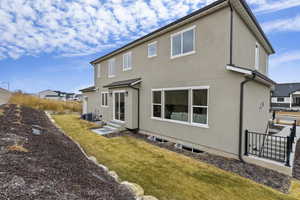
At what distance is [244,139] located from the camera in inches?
227

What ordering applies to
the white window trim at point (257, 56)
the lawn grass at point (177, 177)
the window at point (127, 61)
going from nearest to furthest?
the lawn grass at point (177, 177), the white window trim at point (257, 56), the window at point (127, 61)

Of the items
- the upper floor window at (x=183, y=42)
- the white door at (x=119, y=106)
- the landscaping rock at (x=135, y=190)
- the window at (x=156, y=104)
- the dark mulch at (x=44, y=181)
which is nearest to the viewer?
the dark mulch at (x=44, y=181)

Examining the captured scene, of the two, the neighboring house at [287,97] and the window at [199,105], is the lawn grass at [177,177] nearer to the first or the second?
the window at [199,105]

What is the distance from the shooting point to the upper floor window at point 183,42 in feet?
23.4

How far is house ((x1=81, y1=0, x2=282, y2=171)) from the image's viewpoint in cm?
589

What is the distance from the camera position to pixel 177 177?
4590 millimetres

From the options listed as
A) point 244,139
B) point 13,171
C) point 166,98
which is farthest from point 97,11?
point 244,139

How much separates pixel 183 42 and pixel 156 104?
3.90 meters

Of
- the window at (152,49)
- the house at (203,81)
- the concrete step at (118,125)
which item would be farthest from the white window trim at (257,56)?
the concrete step at (118,125)

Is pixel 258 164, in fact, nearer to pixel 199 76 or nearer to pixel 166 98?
pixel 199 76

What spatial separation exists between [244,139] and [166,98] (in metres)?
4.27

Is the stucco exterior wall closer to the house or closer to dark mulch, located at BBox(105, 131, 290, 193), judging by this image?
the house

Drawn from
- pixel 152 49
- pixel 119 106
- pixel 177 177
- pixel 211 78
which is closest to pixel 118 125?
pixel 119 106

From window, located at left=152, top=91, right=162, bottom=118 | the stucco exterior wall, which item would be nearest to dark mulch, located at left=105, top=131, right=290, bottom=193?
the stucco exterior wall
